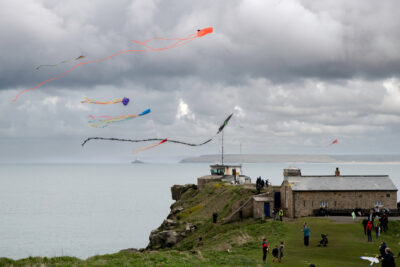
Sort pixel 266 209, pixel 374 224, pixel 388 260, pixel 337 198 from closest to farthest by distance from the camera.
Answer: pixel 388 260 < pixel 374 224 < pixel 337 198 < pixel 266 209

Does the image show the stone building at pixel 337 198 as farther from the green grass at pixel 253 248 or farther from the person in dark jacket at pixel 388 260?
the person in dark jacket at pixel 388 260

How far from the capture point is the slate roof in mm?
57000

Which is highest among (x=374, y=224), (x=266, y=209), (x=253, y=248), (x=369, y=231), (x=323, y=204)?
(x=323, y=204)

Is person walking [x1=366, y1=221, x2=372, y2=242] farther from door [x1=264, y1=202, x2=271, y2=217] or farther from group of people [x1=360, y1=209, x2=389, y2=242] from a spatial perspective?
door [x1=264, y1=202, x2=271, y2=217]

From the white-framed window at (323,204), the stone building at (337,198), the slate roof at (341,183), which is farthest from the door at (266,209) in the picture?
the white-framed window at (323,204)

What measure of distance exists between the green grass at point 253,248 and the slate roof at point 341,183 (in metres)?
5.26

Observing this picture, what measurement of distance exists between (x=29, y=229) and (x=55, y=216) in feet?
80.5

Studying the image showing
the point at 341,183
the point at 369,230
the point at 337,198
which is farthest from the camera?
the point at 341,183

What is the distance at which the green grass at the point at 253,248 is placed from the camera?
34.7 meters

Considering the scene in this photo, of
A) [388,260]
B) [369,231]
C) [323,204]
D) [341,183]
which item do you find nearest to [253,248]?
[369,231]

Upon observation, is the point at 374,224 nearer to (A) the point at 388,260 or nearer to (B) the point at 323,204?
(B) the point at 323,204

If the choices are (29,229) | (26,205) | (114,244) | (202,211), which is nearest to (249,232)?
(202,211)

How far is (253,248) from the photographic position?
4303 centimetres

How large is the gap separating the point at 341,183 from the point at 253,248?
819 inches
